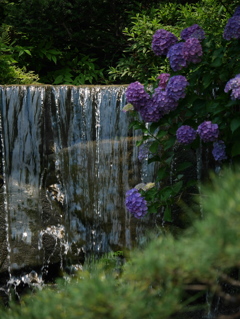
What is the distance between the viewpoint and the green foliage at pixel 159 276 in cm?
145

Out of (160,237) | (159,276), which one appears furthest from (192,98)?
(159,276)

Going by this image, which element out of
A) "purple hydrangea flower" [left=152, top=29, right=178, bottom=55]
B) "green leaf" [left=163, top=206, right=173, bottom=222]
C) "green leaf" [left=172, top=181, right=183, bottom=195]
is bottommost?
"green leaf" [left=163, top=206, right=173, bottom=222]

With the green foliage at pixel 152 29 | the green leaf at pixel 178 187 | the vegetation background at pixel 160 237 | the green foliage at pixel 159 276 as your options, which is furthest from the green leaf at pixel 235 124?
the green foliage at pixel 152 29

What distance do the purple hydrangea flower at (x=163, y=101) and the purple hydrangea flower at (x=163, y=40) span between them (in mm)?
362

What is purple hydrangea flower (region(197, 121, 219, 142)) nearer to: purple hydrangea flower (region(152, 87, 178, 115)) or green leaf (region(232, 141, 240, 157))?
green leaf (region(232, 141, 240, 157))

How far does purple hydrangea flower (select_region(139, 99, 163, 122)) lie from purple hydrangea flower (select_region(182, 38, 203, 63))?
399 millimetres

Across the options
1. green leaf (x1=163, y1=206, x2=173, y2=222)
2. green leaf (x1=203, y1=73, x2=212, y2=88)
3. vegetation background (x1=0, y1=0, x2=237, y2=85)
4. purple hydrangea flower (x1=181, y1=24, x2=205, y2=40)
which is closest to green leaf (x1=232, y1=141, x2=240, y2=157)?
green leaf (x1=203, y1=73, x2=212, y2=88)

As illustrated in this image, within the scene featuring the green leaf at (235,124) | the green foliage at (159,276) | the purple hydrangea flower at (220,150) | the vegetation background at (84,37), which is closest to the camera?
the green foliage at (159,276)

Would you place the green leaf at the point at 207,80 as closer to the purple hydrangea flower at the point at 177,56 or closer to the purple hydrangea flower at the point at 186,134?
the purple hydrangea flower at the point at 177,56

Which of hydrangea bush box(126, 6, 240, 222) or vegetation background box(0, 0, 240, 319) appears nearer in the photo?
vegetation background box(0, 0, 240, 319)

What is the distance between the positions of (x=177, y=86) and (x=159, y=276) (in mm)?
2247

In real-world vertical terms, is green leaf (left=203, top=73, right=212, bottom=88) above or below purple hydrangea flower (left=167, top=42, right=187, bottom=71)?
below

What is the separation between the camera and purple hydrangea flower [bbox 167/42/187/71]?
368 cm

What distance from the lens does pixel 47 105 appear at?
5.16 m
